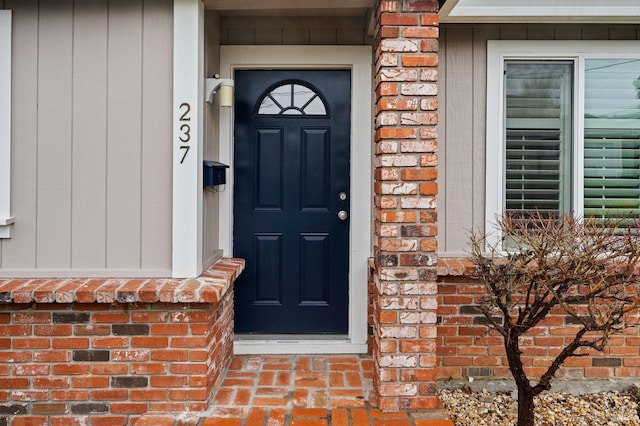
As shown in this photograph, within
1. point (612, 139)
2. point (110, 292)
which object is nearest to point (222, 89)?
point (110, 292)

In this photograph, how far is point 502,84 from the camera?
326 cm

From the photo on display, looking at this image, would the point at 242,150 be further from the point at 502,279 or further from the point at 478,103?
the point at 502,279

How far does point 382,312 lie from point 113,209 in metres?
1.62

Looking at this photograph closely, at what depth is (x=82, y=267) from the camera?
9.18 ft

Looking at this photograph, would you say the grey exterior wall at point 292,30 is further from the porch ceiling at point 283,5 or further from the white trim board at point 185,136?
the white trim board at point 185,136

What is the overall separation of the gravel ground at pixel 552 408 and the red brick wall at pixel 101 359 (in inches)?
59.3

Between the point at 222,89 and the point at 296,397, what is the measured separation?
6.29ft

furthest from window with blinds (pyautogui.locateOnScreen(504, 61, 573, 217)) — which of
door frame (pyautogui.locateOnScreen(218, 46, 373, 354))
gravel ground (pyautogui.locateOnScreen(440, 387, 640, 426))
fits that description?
gravel ground (pyautogui.locateOnScreen(440, 387, 640, 426))

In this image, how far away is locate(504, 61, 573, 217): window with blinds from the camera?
330cm

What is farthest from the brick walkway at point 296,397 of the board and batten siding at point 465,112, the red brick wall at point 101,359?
the board and batten siding at point 465,112

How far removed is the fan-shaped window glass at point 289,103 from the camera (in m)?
3.50

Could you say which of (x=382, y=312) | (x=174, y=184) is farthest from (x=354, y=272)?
(x=174, y=184)

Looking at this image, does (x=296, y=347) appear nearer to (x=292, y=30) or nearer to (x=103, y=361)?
(x=103, y=361)

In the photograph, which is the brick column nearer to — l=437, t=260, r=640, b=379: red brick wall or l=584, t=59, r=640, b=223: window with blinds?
l=437, t=260, r=640, b=379: red brick wall
